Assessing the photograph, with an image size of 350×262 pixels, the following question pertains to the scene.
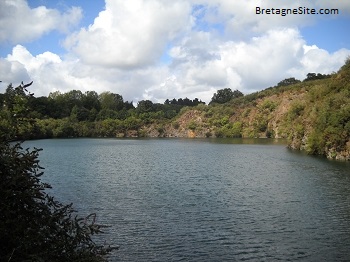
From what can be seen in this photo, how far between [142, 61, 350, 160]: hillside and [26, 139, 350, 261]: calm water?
13136 millimetres

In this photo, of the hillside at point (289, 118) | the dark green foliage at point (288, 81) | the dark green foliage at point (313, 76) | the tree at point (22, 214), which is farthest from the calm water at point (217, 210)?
the dark green foliage at point (288, 81)

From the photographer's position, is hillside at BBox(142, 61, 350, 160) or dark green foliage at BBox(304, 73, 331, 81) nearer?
hillside at BBox(142, 61, 350, 160)

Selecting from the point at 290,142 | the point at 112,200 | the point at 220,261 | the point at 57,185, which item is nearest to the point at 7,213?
the point at 220,261

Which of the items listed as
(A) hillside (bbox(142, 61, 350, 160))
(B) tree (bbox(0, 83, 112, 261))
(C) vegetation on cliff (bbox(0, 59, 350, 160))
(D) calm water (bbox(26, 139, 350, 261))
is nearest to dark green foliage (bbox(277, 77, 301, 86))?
(C) vegetation on cliff (bbox(0, 59, 350, 160))

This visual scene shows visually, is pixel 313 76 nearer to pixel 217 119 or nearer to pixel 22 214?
pixel 217 119

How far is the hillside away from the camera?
58219 mm

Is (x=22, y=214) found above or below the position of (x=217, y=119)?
below

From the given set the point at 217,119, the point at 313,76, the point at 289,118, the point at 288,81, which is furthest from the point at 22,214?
the point at 288,81

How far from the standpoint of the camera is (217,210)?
2553cm

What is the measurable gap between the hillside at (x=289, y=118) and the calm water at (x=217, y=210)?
13.1 metres

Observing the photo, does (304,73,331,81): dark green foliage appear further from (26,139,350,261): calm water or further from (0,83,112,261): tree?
(0,83,112,261): tree

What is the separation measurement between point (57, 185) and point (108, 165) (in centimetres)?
1726

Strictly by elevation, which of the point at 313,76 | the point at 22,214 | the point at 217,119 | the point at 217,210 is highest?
the point at 313,76

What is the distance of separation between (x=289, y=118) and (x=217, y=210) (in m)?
73.5
